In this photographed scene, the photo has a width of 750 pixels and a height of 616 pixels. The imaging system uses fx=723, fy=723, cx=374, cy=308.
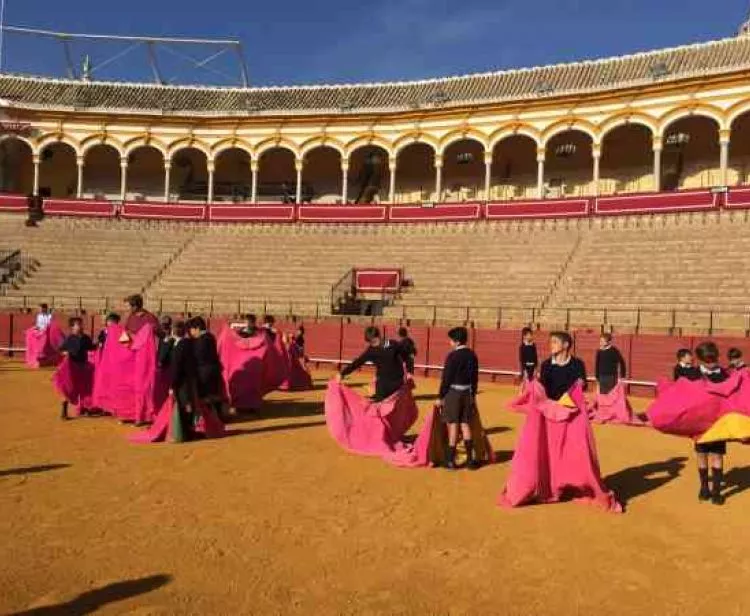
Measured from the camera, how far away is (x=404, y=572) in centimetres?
459

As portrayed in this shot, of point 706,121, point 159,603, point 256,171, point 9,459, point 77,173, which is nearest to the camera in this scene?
point 159,603

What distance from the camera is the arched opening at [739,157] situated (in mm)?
25641

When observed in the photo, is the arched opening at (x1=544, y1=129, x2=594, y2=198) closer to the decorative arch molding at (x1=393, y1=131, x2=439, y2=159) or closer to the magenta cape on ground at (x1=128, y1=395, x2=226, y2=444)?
the decorative arch molding at (x1=393, y1=131, x2=439, y2=159)

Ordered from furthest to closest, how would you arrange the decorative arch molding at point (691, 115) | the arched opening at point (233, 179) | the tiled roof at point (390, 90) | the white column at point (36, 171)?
the arched opening at point (233, 179)
the white column at point (36, 171)
the tiled roof at point (390, 90)
the decorative arch molding at point (691, 115)

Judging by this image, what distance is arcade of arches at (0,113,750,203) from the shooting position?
87.7ft

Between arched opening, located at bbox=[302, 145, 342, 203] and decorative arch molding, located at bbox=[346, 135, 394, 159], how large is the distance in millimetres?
2567

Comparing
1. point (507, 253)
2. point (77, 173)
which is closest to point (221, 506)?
point (507, 253)

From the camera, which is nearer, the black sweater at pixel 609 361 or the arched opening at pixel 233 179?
the black sweater at pixel 609 361

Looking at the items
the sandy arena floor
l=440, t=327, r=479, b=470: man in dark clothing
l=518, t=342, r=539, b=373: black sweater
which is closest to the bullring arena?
the sandy arena floor

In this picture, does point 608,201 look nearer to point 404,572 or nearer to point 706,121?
point 706,121

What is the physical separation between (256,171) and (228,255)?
247 inches

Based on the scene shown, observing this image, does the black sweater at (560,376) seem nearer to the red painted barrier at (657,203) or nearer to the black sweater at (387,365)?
the black sweater at (387,365)

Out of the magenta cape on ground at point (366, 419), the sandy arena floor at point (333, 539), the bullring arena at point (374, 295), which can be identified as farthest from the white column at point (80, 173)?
the magenta cape on ground at point (366, 419)

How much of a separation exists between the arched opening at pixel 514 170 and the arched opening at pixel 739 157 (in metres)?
7.25
